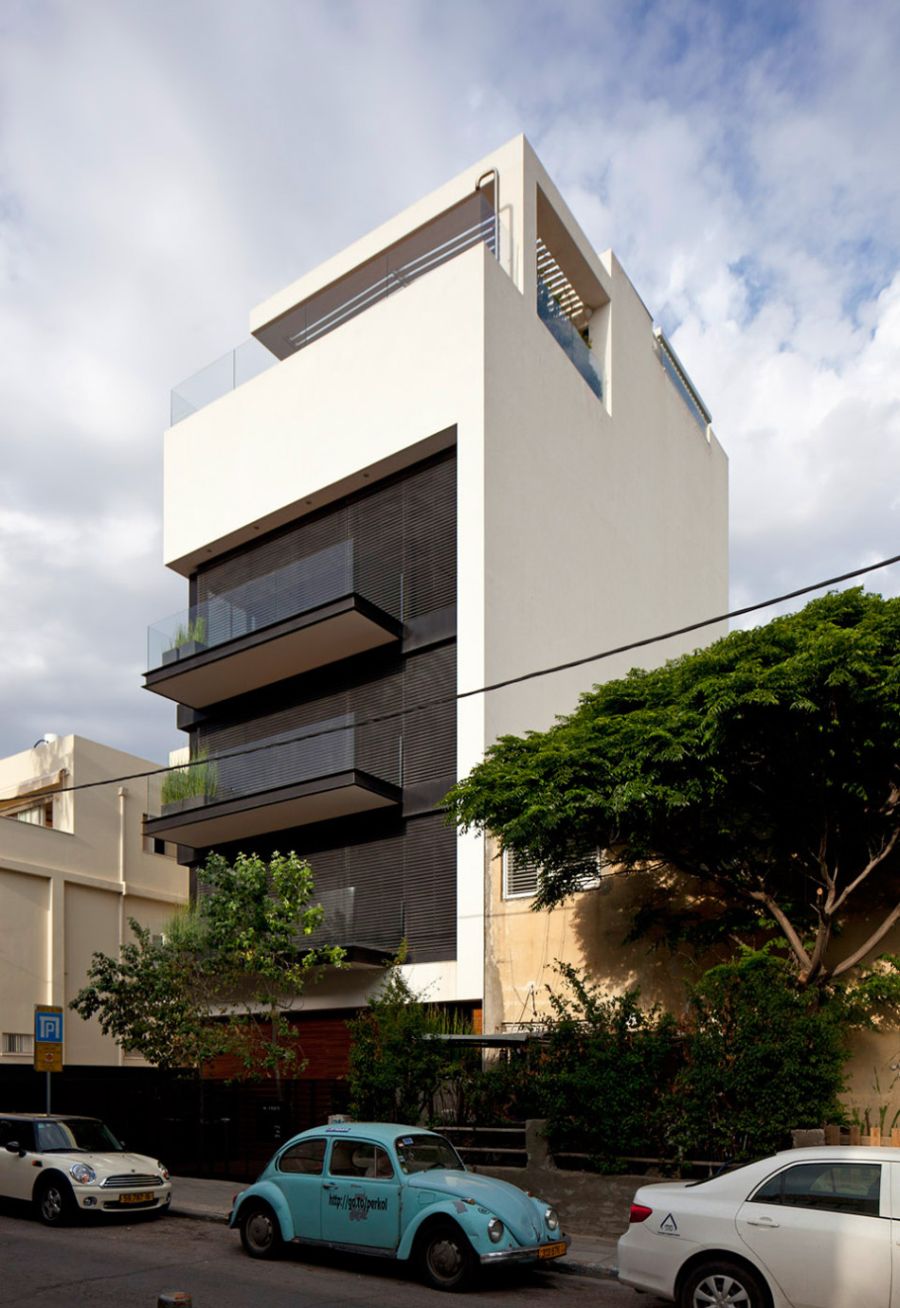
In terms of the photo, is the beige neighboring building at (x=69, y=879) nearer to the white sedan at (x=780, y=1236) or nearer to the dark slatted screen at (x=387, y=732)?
the dark slatted screen at (x=387, y=732)

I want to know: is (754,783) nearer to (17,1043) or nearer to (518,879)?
(518,879)

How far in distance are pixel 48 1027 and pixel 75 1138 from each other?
2.25 m

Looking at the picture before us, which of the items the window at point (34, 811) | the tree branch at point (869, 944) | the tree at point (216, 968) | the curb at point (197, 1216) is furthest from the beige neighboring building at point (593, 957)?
the window at point (34, 811)

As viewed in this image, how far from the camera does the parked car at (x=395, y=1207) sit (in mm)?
12812

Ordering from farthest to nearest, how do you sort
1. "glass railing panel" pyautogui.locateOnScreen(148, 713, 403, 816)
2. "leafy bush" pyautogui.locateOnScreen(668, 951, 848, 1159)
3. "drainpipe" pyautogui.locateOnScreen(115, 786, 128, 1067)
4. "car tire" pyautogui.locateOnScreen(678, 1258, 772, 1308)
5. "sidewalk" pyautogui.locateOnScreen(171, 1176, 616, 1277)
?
"drainpipe" pyautogui.locateOnScreen(115, 786, 128, 1067)
"glass railing panel" pyautogui.locateOnScreen(148, 713, 403, 816)
"leafy bush" pyautogui.locateOnScreen(668, 951, 848, 1159)
"sidewalk" pyautogui.locateOnScreen(171, 1176, 616, 1277)
"car tire" pyautogui.locateOnScreen(678, 1258, 772, 1308)

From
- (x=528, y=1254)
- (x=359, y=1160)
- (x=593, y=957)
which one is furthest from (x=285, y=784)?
(x=528, y=1254)

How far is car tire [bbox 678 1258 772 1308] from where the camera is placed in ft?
34.6

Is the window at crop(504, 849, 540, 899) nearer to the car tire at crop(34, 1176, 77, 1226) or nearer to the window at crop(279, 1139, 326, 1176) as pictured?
the window at crop(279, 1139, 326, 1176)

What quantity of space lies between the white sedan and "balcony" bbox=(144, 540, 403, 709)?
1676 centimetres

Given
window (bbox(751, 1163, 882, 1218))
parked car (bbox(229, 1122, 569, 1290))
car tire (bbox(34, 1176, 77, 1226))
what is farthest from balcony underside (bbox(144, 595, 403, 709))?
window (bbox(751, 1163, 882, 1218))

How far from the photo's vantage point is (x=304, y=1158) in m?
14.4

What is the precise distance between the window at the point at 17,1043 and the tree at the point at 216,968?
7931 mm

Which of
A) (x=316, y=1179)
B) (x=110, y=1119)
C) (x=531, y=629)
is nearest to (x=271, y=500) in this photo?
(x=531, y=629)

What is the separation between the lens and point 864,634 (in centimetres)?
1677
